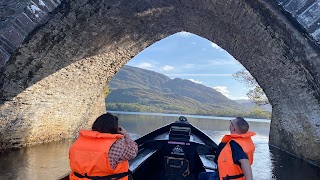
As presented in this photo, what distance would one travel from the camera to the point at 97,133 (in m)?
Result: 3.56

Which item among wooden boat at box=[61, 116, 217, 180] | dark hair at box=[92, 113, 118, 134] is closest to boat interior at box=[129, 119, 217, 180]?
wooden boat at box=[61, 116, 217, 180]

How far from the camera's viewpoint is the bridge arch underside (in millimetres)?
7008

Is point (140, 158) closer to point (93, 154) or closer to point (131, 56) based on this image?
point (93, 154)

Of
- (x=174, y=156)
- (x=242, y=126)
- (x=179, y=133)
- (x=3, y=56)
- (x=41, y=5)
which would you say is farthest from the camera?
(x=179, y=133)

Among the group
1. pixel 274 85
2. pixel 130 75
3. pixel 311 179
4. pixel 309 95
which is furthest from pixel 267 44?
pixel 130 75

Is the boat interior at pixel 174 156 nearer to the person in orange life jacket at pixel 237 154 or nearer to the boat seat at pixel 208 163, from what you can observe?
the boat seat at pixel 208 163

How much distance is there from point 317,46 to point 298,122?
200 inches

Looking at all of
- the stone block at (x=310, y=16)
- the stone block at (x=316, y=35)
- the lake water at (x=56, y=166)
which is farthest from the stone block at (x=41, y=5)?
the stone block at (x=316, y=35)

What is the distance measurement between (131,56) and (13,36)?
21.8 ft

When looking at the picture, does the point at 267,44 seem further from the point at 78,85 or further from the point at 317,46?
the point at 78,85

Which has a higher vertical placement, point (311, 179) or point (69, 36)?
point (69, 36)

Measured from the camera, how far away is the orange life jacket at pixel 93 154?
3518 mm

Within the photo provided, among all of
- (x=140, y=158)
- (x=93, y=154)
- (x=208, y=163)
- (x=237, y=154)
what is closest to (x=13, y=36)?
(x=140, y=158)

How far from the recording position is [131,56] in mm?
12789
